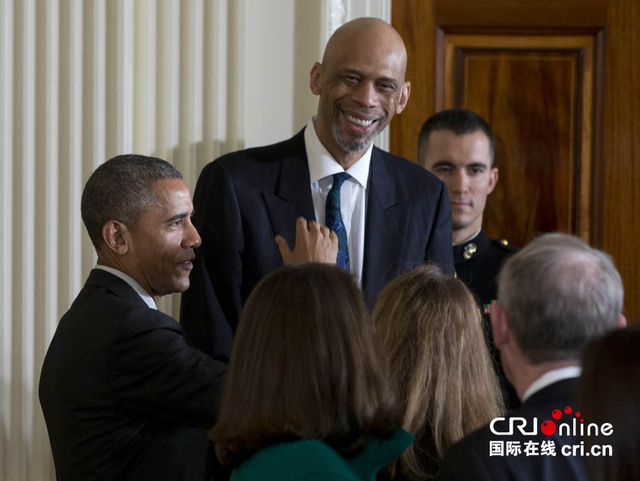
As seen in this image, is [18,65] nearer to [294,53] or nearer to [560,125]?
[294,53]

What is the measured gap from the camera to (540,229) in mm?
3143

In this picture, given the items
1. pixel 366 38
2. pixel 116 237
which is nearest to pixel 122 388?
pixel 116 237

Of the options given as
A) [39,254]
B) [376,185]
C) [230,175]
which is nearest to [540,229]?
[376,185]

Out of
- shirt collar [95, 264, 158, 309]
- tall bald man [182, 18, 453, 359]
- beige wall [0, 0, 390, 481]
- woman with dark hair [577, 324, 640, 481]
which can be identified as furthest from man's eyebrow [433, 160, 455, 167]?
woman with dark hair [577, 324, 640, 481]

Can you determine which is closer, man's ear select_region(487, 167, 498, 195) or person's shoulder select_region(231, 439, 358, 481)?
person's shoulder select_region(231, 439, 358, 481)

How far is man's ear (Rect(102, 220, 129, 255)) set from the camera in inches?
82.1

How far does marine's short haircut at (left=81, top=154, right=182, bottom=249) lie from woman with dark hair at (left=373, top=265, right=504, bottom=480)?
63 cm

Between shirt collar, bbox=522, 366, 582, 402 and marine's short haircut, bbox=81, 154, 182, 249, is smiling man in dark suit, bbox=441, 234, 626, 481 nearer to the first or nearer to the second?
shirt collar, bbox=522, 366, 582, 402

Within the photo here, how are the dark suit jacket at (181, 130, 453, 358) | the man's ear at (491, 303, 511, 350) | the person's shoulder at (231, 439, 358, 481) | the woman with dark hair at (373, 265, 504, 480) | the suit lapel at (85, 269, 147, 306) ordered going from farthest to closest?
1. the dark suit jacket at (181, 130, 453, 358)
2. the suit lapel at (85, 269, 147, 306)
3. the woman with dark hair at (373, 265, 504, 480)
4. the man's ear at (491, 303, 511, 350)
5. the person's shoulder at (231, 439, 358, 481)

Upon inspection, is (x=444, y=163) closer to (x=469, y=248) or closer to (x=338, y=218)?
(x=469, y=248)

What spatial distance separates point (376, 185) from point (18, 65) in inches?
37.0

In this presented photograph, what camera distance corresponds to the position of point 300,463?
4.36 feet

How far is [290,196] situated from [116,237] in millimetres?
483

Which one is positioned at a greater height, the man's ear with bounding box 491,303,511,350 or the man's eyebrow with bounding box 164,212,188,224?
the man's eyebrow with bounding box 164,212,188,224
